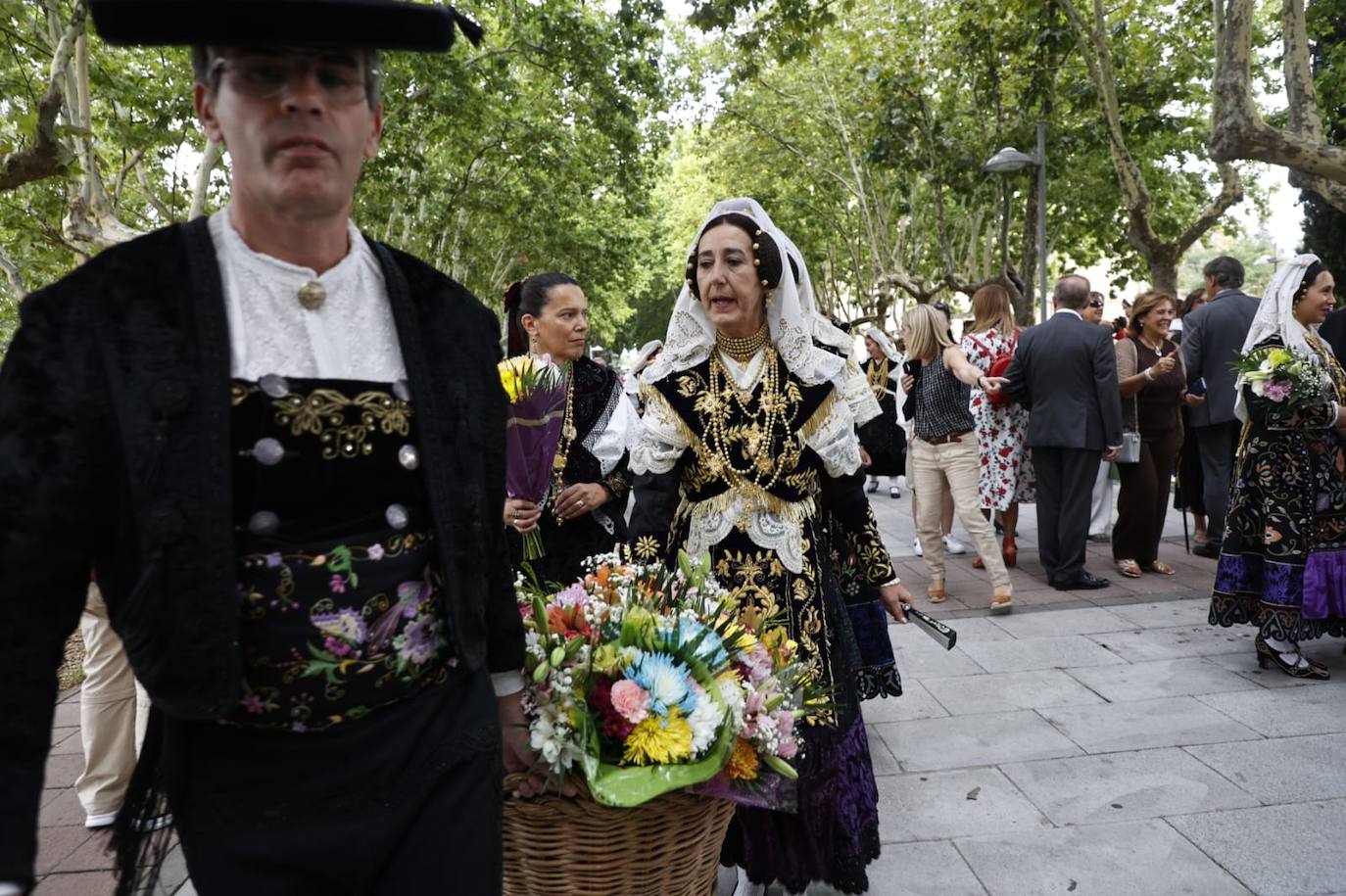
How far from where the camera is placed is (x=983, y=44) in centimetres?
1289

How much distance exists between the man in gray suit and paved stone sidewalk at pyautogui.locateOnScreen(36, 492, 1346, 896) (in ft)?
6.76

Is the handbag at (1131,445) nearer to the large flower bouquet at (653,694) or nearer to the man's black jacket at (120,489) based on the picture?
the large flower bouquet at (653,694)

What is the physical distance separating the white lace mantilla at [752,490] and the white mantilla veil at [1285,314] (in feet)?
10.1

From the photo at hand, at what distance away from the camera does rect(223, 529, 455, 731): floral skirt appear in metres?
1.42

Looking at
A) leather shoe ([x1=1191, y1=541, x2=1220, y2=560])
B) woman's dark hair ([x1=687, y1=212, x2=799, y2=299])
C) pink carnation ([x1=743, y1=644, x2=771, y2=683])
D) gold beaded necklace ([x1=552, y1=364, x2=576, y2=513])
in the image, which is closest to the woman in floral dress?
leather shoe ([x1=1191, y1=541, x2=1220, y2=560])

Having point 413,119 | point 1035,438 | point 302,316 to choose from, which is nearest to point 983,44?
point 1035,438

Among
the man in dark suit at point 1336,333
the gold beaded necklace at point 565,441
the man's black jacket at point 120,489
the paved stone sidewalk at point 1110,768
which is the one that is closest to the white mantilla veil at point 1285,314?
the man in dark suit at point 1336,333

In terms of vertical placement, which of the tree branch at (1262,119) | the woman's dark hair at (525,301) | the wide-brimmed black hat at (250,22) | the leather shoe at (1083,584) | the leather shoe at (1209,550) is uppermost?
the tree branch at (1262,119)

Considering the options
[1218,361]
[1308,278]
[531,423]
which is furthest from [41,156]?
[1218,361]

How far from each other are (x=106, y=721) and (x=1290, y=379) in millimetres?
5595

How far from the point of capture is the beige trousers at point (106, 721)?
372 cm

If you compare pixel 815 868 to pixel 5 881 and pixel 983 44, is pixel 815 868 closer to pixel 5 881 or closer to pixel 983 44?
pixel 5 881

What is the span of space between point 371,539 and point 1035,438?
6877mm

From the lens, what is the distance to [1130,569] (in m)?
7.71
